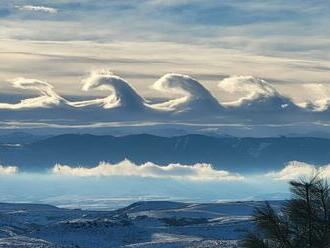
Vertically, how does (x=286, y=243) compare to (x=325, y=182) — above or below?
below

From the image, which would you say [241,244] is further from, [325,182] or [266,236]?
[325,182]

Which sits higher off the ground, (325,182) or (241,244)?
(325,182)

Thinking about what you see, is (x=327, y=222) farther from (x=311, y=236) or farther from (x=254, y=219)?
(x=254, y=219)

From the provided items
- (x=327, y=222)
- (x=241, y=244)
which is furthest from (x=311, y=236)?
(x=241, y=244)

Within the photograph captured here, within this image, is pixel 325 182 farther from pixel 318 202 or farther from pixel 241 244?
pixel 241 244

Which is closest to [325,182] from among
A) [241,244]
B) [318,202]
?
[318,202]

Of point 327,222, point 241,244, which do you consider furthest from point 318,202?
point 241,244
